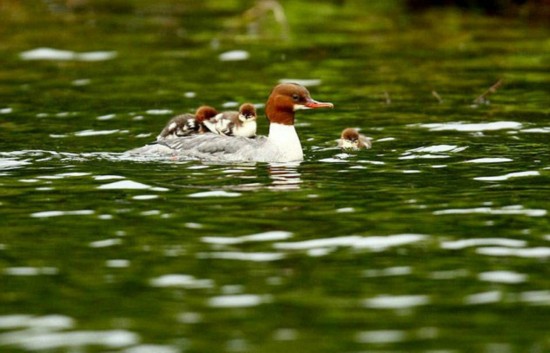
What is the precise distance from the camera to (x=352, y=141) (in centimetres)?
1688

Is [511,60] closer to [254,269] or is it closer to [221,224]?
[221,224]

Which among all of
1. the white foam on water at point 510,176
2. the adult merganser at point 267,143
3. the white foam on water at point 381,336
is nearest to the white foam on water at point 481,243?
the white foam on water at point 381,336

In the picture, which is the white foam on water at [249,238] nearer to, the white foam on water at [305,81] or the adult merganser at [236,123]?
the adult merganser at [236,123]

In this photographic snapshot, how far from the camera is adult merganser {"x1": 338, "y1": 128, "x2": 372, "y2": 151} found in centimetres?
1686

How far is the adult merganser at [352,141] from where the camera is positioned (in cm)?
1686

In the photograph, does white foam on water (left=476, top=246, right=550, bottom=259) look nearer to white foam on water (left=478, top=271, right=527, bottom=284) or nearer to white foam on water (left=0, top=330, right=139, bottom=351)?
white foam on water (left=478, top=271, right=527, bottom=284)

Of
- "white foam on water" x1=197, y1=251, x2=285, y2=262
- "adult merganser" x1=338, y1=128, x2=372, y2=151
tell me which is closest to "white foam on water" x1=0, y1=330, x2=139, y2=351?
"white foam on water" x1=197, y1=251, x2=285, y2=262

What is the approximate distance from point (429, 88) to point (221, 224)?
11.0m

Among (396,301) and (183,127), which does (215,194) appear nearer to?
(183,127)

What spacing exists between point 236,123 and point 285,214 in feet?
16.3

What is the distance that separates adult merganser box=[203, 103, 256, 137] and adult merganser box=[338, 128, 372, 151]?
119 centimetres

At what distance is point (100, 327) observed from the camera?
9242mm

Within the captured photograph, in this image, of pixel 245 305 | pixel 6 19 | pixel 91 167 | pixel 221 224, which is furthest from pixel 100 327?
pixel 6 19

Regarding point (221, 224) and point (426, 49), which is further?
point (426, 49)
